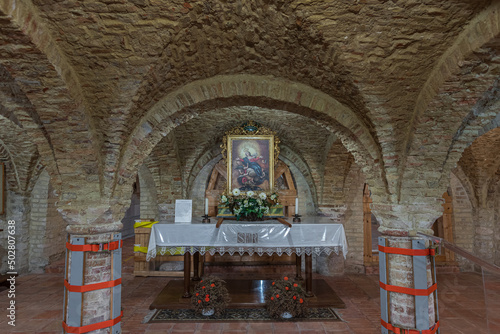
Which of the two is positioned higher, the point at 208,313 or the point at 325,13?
the point at 325,13

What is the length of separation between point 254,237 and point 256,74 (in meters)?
2.86

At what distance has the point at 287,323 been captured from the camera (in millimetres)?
4758

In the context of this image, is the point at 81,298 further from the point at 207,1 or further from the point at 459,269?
the point at 459,269

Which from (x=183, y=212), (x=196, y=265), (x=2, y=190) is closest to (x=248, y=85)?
(x=183, y=212)

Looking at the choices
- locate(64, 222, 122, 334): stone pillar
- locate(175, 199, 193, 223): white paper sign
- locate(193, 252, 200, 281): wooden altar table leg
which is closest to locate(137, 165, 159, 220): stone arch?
locate(193, 252, 200, 281): wooden altar table leg

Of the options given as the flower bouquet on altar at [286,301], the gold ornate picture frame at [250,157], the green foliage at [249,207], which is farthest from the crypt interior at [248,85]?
the gold ornate picture frame at [250,157]

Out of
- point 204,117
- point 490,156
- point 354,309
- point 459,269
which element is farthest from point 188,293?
point 490,156

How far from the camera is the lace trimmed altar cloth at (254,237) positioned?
17.4 feet

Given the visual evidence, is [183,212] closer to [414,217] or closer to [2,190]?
[414,217]

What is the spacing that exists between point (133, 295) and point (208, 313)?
2.00 meters

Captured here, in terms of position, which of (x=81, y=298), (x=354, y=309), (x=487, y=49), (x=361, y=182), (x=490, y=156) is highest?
(x=487, y=49)

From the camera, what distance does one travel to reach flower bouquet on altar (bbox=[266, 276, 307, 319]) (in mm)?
4816

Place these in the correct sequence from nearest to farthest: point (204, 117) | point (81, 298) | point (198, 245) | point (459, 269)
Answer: point (81, 298) → point (198, 245) → point (204, 117) → point (459, 269)

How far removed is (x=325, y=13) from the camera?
9.66 feet
